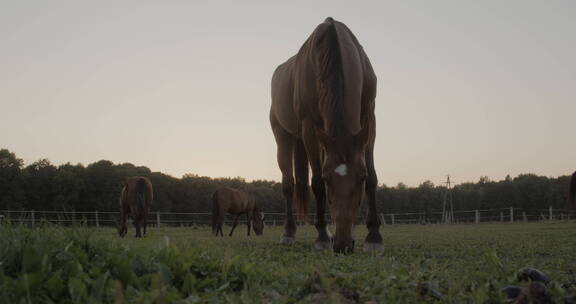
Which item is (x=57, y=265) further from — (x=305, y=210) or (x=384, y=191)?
(x=384, y=191)

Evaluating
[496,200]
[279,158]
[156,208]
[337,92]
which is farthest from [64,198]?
[496,200]

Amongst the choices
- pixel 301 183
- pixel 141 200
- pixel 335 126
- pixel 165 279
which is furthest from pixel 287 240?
pixel 141 200

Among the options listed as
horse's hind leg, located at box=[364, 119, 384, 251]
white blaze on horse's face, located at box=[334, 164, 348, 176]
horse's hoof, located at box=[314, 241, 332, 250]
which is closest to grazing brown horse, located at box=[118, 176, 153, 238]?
horse's hoof, located at box=[314, 241, 332, 250]

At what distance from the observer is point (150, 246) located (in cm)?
304

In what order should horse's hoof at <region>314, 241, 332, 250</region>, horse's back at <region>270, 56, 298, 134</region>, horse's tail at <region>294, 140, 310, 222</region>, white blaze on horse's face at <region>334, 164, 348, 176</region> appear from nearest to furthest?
white blaze on horse's face at <region>334, 164, 348, 176</region> < horse's hoof at <region>314, 241, 332, 250</region> < horse's back at <region>270, 56, 298, 134</region> < horse's tail at <region>294, 140, 310, 222</region>

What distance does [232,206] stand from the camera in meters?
24.2

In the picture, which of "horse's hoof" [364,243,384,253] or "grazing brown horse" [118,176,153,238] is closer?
"horse's hoof" [364,243,384,253]

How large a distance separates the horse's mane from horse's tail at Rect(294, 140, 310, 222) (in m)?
2.34

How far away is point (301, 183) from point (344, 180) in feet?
10.7

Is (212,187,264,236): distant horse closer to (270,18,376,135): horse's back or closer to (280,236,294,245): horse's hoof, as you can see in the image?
(280,236,294,245): horse's hoof

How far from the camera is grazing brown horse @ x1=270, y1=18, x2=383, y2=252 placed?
4.95 metres

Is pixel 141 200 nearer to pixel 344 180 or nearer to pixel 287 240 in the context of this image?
pixel 287 240

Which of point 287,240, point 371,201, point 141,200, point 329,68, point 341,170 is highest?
point 329,68

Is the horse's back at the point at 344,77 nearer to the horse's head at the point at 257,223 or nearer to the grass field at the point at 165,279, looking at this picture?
the grass field at the point at 165,279
